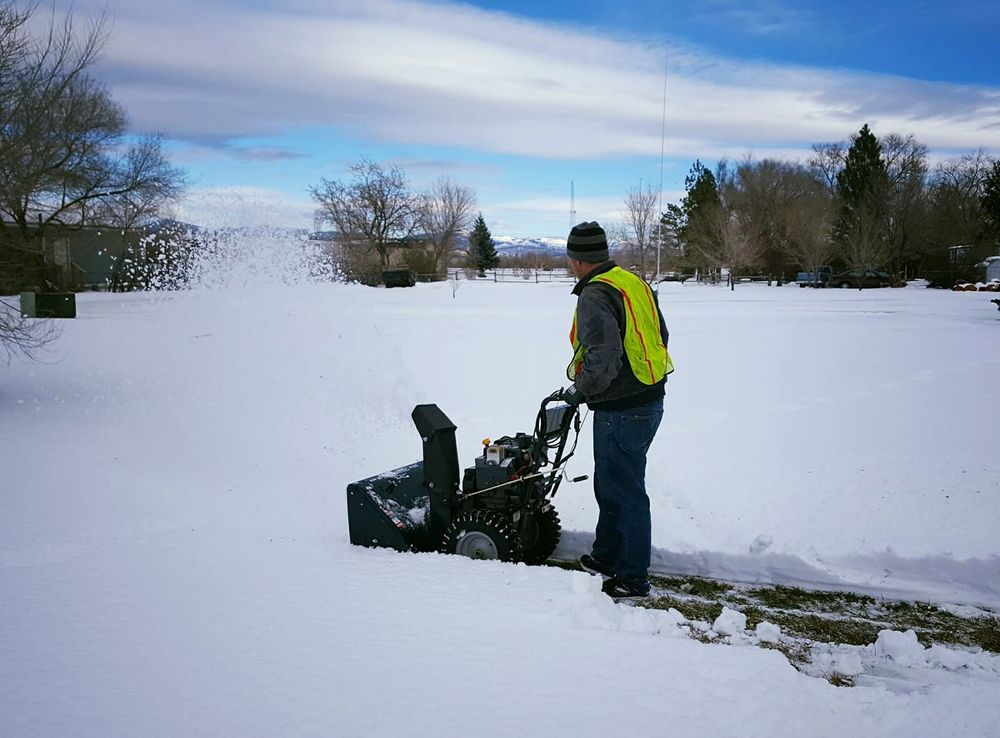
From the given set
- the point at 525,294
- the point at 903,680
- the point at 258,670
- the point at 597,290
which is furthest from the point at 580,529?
the point at 525,294

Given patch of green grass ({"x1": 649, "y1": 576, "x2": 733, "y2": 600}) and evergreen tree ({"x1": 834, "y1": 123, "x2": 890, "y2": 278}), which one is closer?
patch of green grass ({"x1": 649, "y1": 576, "x2": 733, "y2": 600})

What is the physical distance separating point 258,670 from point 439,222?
6704 cm

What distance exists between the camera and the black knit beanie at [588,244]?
412 cm

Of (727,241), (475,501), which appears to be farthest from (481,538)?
(727,241)

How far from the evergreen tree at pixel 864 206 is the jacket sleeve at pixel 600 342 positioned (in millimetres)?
51390

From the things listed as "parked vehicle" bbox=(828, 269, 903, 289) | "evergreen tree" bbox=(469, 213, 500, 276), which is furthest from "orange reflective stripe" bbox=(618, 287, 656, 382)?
"evergreen tree" bbox=(469, 213, 500, 276)

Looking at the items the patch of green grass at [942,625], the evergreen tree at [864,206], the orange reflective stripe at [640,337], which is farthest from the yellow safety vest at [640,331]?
the evergreen tree at [864,206]

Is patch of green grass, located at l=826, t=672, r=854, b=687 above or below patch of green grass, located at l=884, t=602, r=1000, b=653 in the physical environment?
above

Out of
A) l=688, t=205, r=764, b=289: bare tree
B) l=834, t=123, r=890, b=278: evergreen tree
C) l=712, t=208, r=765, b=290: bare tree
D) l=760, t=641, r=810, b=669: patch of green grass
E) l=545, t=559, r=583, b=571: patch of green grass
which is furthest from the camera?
l=688, t=205, r=764, b=289: bare tree

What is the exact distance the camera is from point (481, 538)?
4223 millimetres

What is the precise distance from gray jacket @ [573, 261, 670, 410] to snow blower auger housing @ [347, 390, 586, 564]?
1.15 feet

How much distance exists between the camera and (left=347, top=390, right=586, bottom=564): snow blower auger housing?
4.21 m

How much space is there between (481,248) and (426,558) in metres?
74.0

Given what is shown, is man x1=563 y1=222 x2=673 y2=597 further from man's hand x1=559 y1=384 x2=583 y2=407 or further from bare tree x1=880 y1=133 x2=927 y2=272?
bare tree x1=880 y1=133 x2=927 y2=272
